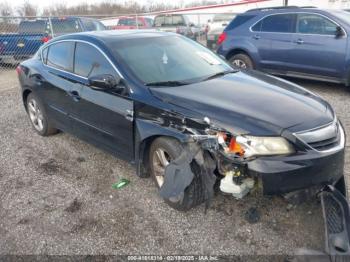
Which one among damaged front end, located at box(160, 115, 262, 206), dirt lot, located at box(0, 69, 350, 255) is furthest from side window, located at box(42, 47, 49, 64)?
damaged front end, located at box(160, 115, 262, 206)

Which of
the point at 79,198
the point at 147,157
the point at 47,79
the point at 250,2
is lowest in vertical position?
the point at 79,198

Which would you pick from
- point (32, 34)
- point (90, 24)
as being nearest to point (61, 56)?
point (32, 34)

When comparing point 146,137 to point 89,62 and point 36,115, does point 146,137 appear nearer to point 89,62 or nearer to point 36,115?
point 89,62

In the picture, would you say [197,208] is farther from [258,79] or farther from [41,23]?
[41,23]

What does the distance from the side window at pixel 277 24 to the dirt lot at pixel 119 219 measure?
4133 millimetres

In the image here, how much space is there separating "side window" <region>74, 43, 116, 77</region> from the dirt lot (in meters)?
1.15

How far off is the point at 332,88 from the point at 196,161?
548cm

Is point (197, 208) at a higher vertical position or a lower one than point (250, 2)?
lower

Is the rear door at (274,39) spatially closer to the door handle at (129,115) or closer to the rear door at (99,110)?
the rear door at (99,110)

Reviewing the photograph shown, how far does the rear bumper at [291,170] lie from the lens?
8.30 ft

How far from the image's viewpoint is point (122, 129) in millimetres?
3418

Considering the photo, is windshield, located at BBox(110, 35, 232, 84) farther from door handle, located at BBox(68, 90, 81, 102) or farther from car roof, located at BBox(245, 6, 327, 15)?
car roof, located at BBox(245, 6, 327, 15)

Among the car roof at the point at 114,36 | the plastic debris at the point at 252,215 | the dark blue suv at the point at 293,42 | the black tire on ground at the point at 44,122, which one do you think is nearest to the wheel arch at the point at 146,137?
the plastic debris at the point at 252,215

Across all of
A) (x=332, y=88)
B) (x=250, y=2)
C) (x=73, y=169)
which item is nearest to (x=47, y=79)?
(x=73, y=169)
